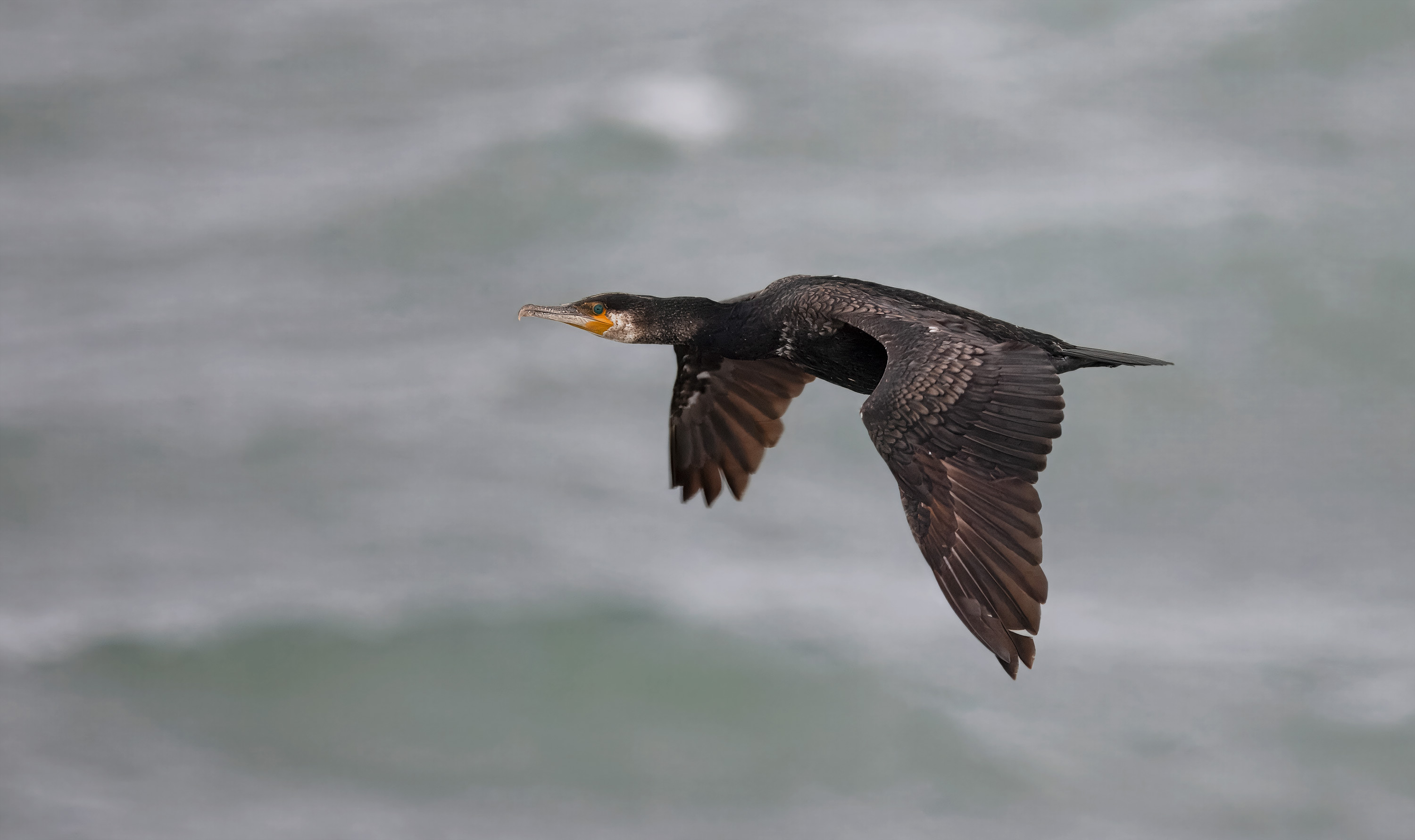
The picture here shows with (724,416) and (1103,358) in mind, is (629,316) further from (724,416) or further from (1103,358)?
(1103,358)

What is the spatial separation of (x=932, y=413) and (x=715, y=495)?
3.78 meters

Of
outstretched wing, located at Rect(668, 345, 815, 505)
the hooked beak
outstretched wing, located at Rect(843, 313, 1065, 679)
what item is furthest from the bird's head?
outstretched wing, located at Rect(843, 313, 1065, 679)

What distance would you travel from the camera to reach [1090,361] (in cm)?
1007

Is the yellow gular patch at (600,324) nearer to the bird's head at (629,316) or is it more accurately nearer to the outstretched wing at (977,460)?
the bird's head at (629,316)

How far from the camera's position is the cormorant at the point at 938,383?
8539mm

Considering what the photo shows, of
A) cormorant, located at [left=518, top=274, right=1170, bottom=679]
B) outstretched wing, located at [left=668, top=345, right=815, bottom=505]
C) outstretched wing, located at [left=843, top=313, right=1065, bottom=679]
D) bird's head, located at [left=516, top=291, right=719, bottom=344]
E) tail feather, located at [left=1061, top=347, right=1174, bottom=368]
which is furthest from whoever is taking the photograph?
outstretched wing, located at [left=668, top=345, right=815, bottom=505]

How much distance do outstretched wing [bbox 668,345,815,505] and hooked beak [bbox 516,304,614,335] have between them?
3.24 ft

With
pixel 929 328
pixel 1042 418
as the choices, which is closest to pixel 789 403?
pixel 929 328

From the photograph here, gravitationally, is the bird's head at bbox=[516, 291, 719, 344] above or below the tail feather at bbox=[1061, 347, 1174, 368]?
above

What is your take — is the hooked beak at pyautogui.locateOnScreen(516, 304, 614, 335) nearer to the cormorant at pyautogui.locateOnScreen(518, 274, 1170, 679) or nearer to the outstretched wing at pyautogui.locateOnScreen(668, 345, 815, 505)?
the cormorant at pyautogui.locateOnScreen(518, 274, 1170, 679)

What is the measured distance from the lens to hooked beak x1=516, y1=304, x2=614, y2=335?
11.4 metres

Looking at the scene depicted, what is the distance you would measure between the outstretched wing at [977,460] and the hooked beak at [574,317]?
Answer: 2.68 meters

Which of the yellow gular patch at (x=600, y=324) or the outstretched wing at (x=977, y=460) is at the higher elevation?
the yellow gular patch at (x=600, y=324)

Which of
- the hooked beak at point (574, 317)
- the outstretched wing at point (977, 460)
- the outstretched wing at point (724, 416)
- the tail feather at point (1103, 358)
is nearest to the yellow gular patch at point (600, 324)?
the hooked beak at point (574, 317)
